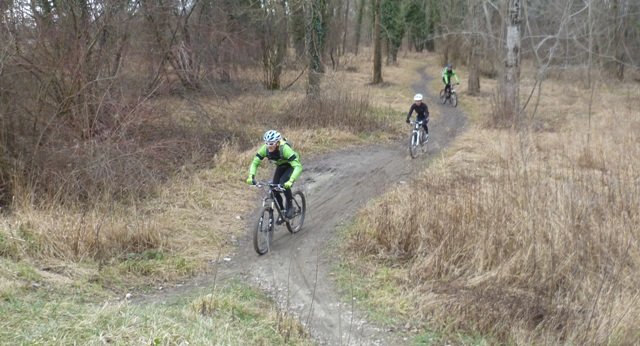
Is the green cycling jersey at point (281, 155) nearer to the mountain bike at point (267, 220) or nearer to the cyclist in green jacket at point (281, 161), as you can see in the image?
the cyclist in green jacket at point (281, 161)

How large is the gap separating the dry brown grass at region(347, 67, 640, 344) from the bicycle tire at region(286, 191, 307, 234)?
41.8 inches

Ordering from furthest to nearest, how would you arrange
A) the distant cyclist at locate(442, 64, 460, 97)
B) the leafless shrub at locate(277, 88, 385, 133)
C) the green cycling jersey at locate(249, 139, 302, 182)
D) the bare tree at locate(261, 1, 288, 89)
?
the distant cyclist at locate(442, 64, 460, 97) < the bare tree at locate(261, 1, 288, 89) < the leafless shrub at locate(277, 88, 385, 133) < the green cycling jersey at locate(249, 139, 302, 182)

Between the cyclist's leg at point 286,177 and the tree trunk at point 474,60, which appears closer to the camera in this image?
the cyclist's leg at point 286,177

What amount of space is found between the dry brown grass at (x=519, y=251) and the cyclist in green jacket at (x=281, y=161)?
1375mm

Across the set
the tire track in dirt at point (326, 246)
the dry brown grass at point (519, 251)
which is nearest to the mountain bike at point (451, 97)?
the tire track in dirt at point (326, 246)

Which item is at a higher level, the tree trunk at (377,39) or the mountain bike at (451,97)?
the tree trunk at (377,39)

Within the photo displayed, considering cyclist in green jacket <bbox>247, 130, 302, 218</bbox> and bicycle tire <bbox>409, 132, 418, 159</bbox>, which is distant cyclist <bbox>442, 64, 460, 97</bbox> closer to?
bicycle tire <bbox>409, 132, 418, 159</bbox>

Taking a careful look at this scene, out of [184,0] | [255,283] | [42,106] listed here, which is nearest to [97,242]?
[255,283]

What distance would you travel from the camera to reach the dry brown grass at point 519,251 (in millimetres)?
5676

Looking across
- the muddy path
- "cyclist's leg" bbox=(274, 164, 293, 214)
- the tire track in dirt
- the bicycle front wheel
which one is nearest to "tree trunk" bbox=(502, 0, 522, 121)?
the tire track in dirt

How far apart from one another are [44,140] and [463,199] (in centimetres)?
733

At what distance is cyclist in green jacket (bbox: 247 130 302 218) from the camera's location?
7746 mm

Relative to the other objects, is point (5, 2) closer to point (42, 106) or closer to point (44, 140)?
point (42, 106)

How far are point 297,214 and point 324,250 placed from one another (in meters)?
1.00
